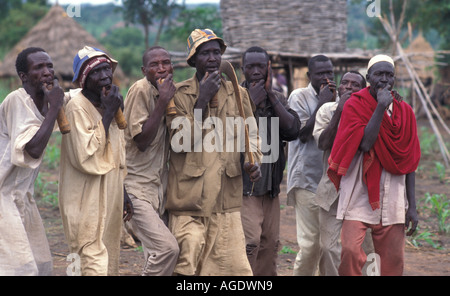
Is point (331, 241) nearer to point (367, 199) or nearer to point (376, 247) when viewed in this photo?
point (376, 247)

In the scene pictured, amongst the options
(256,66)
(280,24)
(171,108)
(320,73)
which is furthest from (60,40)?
(171,108)

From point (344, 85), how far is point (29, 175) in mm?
2443

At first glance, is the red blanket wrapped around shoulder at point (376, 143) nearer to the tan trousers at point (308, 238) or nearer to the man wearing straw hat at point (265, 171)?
the man wearing straw hat at point (265, 171)

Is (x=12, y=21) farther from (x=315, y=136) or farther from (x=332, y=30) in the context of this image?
A: (x=315, y=136)

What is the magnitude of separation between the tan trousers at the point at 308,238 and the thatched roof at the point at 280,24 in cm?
733

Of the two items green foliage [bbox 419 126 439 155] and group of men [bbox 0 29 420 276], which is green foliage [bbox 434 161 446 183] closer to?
green foliage [bbox 419 126 439 155]

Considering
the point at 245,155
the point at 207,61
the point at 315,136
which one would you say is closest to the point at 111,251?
the point at 245,155

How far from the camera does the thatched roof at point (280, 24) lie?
12195mm

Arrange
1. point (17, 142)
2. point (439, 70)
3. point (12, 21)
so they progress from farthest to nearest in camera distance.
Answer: point (12, 21), point (439, 70), point (17, 142)

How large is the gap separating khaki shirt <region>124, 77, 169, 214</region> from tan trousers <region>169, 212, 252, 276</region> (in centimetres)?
24

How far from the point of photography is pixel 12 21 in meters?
28.9

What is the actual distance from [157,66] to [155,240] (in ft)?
3.84

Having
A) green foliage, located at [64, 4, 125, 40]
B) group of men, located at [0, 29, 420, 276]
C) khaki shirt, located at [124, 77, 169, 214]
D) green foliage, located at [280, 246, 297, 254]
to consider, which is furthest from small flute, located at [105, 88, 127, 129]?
green foliage, located at [64, 4, 125, 40]

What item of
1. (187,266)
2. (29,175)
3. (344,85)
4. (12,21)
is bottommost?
(187,266)
